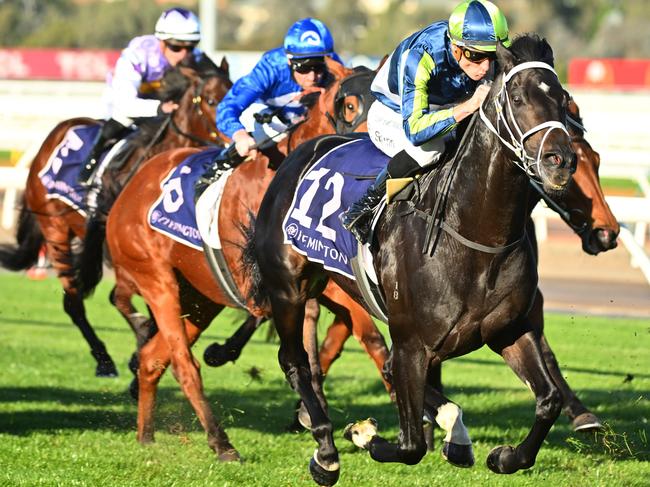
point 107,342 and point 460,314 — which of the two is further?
point 107,342

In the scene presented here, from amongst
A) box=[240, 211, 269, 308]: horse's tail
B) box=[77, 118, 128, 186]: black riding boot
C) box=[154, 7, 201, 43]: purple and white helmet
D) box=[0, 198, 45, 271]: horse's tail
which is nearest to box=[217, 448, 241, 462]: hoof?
box=[240, 211, 269, 308]: horse's tail

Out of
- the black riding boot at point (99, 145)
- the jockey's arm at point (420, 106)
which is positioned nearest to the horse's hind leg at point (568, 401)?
the jockey's arm at point (420, 106)

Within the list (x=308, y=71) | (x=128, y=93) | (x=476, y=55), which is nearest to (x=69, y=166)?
(x=128, y=93)

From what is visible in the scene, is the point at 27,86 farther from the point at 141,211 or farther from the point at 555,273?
the point at 141,211

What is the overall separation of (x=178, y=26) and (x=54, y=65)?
101ft

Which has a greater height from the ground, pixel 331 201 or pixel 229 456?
pixel 331 201

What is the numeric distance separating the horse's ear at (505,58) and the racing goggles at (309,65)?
2470 millimetres

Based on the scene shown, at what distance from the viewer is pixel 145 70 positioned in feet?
28.0

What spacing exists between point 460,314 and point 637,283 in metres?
9.25

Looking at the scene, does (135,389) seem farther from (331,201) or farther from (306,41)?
(331,201)

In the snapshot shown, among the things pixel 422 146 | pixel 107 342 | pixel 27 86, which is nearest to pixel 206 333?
pixel 107 342

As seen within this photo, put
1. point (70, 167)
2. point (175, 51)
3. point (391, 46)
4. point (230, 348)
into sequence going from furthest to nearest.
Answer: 1. point (391, 46)
2. point (70, 167)
3. point (175, 51)
4. point (230, 348)

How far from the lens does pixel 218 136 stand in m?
7.90

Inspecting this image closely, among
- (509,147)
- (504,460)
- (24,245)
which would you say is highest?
(509,147)
